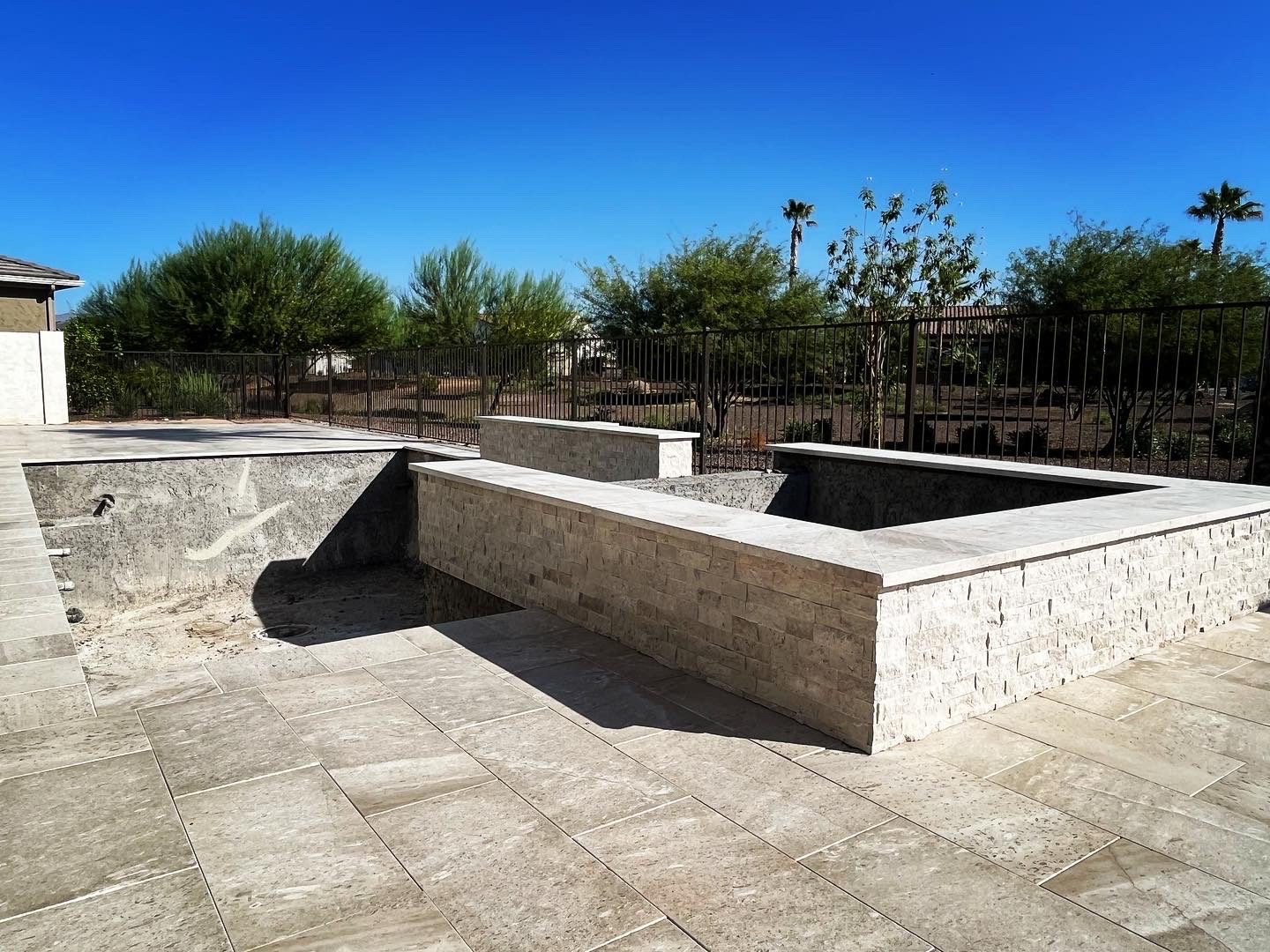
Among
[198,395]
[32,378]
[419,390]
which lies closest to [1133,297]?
[419,390]

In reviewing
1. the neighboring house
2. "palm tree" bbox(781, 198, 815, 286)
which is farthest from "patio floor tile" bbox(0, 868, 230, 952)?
"palm tree" bbox(781, 198, 815, 286)

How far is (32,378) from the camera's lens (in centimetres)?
1919

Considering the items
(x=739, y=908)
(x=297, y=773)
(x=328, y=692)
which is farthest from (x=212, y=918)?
(x=328, y=692)

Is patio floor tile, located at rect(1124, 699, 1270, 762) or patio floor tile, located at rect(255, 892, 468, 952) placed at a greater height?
patio floor tile, located at rect(1124, 699, 1270, 762)

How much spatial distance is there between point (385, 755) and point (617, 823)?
1.03 metres

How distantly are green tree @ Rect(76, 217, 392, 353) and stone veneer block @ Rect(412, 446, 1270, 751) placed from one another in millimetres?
25332

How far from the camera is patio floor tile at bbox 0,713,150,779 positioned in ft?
10.2

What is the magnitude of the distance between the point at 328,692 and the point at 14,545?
2.92 meters

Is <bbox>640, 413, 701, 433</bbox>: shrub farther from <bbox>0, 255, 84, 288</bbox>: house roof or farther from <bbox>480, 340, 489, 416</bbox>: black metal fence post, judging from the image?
<bbox>0, 255, 84, 288</bbox>: house roof

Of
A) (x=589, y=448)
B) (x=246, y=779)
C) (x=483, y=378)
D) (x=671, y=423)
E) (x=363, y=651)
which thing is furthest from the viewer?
(x=483, y=378)

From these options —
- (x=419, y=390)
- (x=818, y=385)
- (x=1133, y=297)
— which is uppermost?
(x=1133, y=297)

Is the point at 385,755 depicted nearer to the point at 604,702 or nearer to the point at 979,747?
the point at 604,702

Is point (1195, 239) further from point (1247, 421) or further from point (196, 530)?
point (196, 530)

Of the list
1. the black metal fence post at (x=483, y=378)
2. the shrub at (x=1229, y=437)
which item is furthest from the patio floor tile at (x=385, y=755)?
the shrub at (x=1229, y=437)
